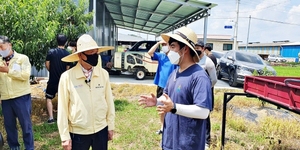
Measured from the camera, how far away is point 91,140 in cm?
246

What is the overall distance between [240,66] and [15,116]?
9.01 m

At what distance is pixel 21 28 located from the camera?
163 inches

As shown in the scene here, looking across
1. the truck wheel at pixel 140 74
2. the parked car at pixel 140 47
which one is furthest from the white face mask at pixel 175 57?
the parked car at pixel 140 47

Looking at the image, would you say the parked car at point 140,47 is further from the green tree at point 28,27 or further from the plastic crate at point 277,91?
the plastic crate at point 277,91

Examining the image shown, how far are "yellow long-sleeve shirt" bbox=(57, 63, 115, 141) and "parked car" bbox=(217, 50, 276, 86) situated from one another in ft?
28.4

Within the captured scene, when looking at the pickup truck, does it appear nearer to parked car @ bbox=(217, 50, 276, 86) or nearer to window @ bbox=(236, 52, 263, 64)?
parked car @ bbox=(217, 50, 276, 86)

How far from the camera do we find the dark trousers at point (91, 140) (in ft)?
7.78

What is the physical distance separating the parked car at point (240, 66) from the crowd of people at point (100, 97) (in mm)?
8468

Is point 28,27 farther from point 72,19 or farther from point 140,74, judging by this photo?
point 140,74

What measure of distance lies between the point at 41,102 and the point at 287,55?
184 feet

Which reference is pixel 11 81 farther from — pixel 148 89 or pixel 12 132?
pixel 148 89

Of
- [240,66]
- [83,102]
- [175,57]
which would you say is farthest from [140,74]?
[175,57]

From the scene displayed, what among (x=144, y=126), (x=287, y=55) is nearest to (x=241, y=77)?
(x=144, y=126)

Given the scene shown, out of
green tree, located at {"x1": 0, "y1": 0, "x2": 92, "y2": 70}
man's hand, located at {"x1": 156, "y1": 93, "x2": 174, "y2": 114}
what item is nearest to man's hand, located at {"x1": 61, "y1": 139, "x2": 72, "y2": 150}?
man's hand, located at {"x1": 156, "y1": 93, "x2": 174, "y2": 114}
